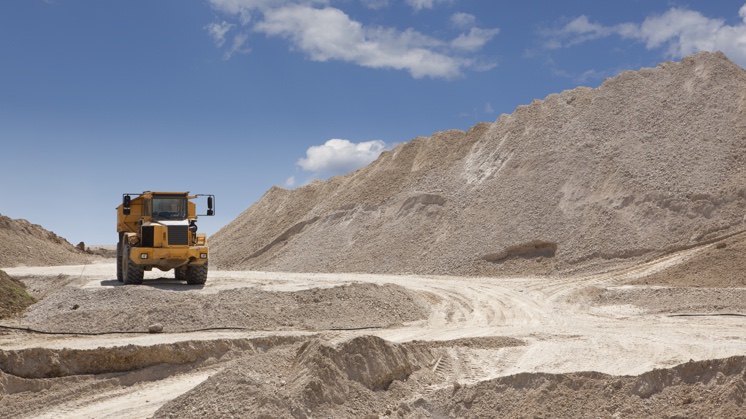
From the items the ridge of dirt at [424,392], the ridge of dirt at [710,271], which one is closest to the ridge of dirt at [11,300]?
the ridge of dirt at [424,392]

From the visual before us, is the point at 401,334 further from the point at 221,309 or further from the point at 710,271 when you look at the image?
the point at 710,271

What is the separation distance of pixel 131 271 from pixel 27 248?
21.4 m

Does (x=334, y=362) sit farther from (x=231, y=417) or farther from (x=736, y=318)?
(x=736, y=318)

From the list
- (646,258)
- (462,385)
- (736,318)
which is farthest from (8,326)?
(646,258)

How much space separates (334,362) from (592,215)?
849 inches

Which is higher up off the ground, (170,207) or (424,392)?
(170,207)

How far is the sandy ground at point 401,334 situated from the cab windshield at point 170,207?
2.03 metres

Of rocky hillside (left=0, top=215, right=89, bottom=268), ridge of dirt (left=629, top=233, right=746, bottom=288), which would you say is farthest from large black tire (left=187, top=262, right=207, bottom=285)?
rocky hillside (left=0, top=215, right=89, bottom=268)

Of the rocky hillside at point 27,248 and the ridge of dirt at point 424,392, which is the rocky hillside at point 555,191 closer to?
the rocky hillside at point 27,248

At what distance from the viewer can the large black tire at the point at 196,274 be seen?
68.6ft

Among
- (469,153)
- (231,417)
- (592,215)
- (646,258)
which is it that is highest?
(469,153)

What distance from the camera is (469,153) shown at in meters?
37.7

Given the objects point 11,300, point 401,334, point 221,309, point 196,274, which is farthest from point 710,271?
point 11,300

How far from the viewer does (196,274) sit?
68.8ft
